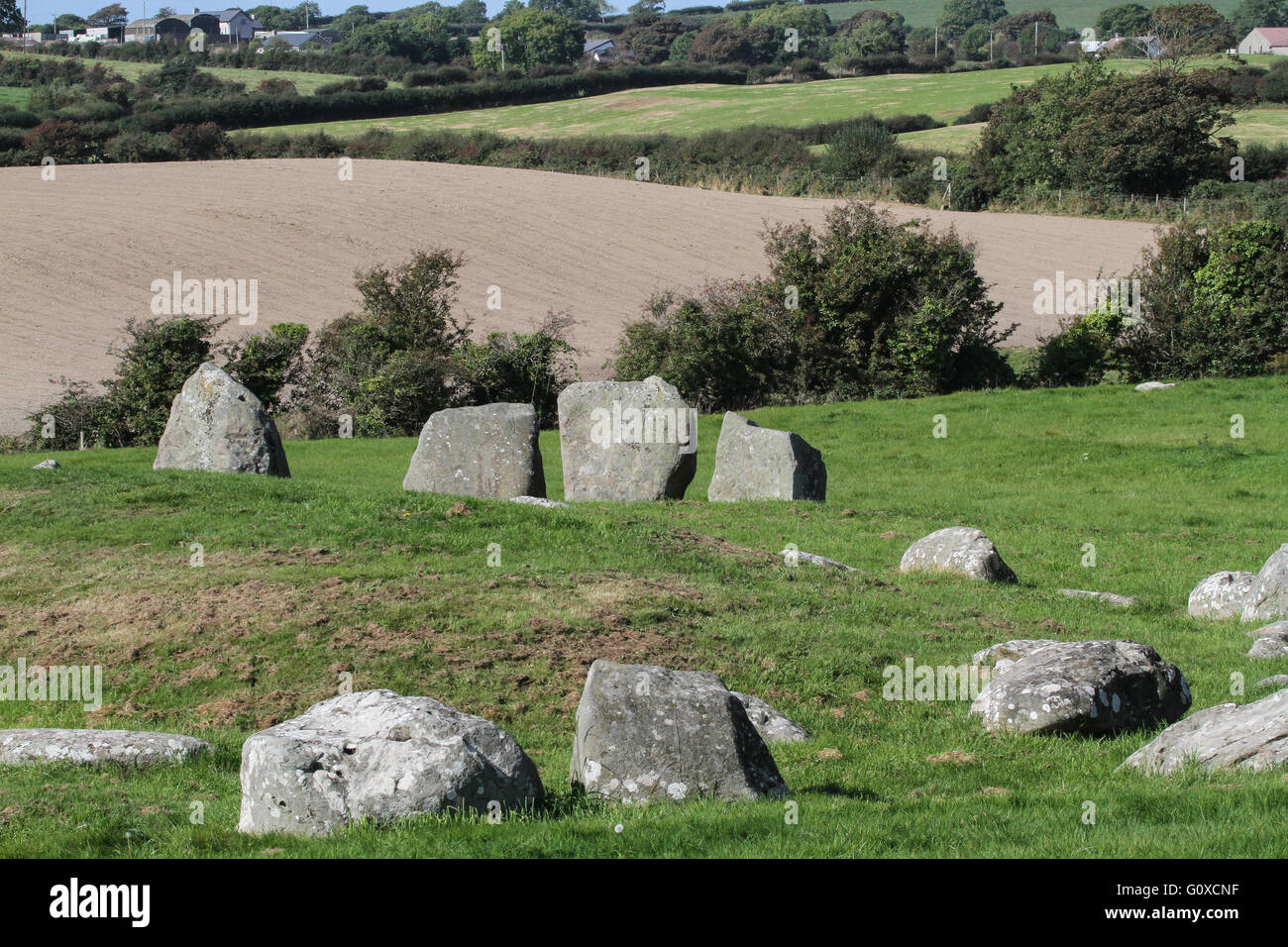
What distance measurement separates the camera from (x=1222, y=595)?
1733 centimetres

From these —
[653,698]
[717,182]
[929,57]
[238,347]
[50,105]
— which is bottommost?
[653,698]

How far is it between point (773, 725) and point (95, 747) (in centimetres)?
597

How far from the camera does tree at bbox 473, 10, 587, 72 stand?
6407 inches

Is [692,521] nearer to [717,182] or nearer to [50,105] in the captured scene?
[717,182]

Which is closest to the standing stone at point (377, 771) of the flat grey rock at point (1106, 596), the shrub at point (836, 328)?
the flat grey rock at point (1106, 596)

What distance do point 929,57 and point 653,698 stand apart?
16669cm

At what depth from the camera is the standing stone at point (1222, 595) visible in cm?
1712

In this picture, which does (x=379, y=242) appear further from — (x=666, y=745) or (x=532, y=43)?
(x=532, y=43)

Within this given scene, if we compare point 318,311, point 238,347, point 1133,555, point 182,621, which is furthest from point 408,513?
point 318,311

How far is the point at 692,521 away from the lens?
22.5 meters

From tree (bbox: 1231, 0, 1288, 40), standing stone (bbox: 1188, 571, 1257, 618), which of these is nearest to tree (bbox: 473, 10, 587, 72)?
tree (bbox: 1231, 0, 1288, 40)

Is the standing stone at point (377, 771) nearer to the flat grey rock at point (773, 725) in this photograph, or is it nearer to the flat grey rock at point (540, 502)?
the flat grey rock at point (773, 725)

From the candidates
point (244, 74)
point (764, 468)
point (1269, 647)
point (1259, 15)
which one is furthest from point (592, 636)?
point (1259, 15)

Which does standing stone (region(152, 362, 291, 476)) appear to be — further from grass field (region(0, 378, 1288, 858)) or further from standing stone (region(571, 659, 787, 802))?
standing stone (region(571, 659, 787, 802))
